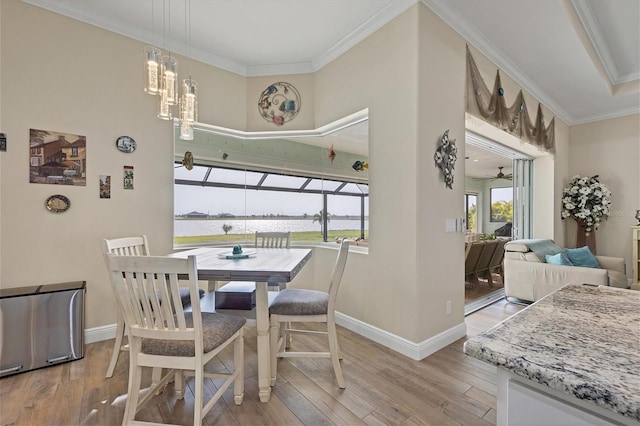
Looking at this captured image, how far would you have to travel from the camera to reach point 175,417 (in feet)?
5.49

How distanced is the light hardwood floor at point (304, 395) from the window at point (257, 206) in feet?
4.57

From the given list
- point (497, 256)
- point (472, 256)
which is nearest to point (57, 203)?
point (472, 256)

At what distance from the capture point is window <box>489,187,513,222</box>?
943 cm

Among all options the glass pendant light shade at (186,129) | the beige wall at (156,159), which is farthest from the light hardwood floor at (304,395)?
the glass pendant light shade at (186,129)

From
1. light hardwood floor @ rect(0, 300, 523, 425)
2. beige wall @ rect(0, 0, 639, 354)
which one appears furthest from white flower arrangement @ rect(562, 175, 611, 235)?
light hardwood floor @ rect(0, 300, 523, 425)

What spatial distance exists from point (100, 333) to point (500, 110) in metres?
4.80

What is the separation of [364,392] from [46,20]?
4078mm

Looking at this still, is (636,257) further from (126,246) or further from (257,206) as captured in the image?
(126,246)

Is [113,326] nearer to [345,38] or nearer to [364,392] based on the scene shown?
[364,392]

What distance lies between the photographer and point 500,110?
10.4ft

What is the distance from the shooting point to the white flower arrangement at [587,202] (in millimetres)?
4727

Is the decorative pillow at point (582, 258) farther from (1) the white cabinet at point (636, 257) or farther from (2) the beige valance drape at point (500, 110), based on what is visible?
(2) the beige valance drape at point (500, 110)

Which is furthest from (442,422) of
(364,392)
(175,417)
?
(175,417)

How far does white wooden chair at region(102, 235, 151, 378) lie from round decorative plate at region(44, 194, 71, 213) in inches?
28.3
